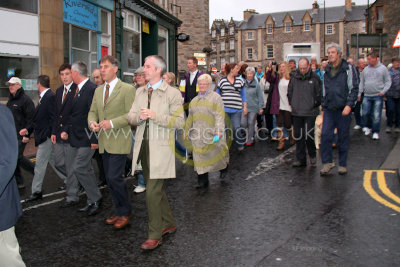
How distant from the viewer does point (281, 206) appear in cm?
581

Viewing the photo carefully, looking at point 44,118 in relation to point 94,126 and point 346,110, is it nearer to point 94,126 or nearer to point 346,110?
point 94,126

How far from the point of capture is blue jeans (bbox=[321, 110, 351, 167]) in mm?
7637

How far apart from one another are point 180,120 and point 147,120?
36 centimetres

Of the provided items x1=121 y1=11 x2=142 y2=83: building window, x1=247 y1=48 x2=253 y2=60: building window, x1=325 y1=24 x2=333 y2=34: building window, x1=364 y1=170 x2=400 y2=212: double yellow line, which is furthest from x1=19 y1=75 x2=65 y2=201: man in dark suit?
x1=247 y1=48 x2=253 y2=60: building window

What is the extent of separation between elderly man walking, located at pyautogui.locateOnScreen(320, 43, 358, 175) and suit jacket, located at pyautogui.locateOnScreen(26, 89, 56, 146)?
15.2 ft

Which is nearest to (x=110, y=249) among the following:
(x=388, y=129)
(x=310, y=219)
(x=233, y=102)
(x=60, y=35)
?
(x=310, y=219)

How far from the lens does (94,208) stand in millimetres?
5727

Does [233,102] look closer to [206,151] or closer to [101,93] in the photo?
[206,151]

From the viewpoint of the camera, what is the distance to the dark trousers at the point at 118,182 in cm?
508

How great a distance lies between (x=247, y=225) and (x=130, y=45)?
17.5 metres

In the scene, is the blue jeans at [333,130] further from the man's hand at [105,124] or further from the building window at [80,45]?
the building window at [80,45]

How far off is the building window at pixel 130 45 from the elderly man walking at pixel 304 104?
42.8 ft

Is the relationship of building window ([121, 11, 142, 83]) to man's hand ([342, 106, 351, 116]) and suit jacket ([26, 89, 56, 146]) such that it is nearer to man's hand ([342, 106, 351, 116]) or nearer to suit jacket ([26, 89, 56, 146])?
suit jacket ([26, 89, 56, 146])

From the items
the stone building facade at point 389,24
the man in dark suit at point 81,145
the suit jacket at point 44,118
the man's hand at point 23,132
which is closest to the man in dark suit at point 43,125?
the suit jacket at point 44,118
